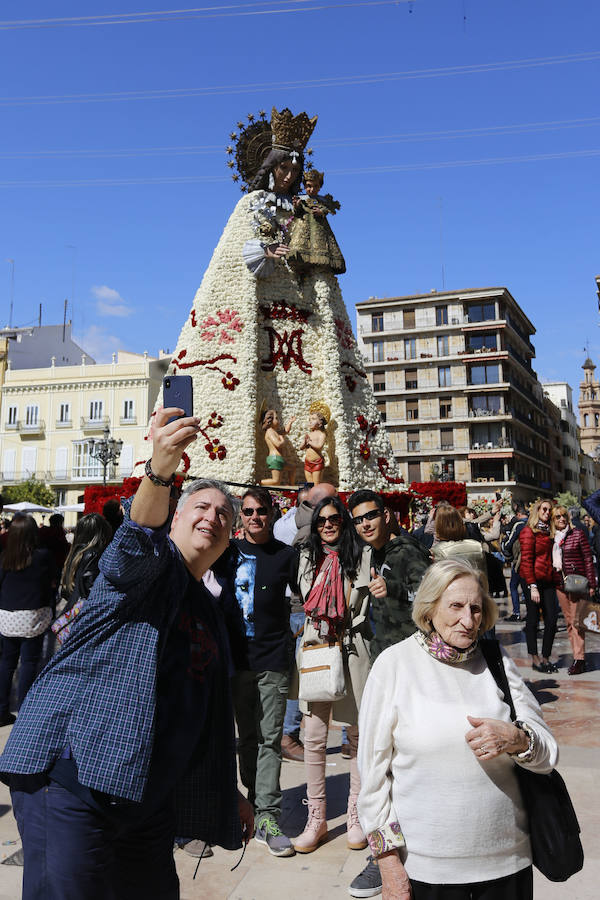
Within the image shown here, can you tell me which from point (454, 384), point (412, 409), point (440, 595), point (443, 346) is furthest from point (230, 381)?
point (443, 346)

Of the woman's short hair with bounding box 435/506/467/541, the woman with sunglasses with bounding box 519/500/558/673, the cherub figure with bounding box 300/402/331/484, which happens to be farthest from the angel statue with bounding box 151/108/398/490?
Answer: the woman's short hair with bounding box 435/506/467/541

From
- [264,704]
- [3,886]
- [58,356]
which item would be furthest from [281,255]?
[58,356]

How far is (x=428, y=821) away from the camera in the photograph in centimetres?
214

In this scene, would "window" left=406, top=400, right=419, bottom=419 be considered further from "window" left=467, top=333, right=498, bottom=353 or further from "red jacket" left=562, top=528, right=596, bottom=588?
"red jacket" left=562, top=528, right=596, bottom=588

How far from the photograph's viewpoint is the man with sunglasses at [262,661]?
12.6 feet

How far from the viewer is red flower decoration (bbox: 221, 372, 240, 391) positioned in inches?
588

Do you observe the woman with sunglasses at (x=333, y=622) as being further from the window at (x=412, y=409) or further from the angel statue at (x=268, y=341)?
the window at (x=412, y=409)

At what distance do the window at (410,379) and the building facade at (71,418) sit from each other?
665 inches

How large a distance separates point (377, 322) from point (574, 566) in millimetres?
43443

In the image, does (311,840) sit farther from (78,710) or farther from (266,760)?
(78,710)

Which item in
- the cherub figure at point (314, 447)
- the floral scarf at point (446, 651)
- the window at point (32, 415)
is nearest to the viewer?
the floral scarf at point (446, 651)

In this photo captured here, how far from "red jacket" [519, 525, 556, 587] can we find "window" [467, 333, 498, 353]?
134ft

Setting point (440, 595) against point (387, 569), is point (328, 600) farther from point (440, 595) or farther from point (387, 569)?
point (440, 595)

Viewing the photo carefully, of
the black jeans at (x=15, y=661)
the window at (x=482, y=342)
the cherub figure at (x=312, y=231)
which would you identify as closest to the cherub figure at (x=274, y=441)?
the cherub figure at (x=312, y=231)
